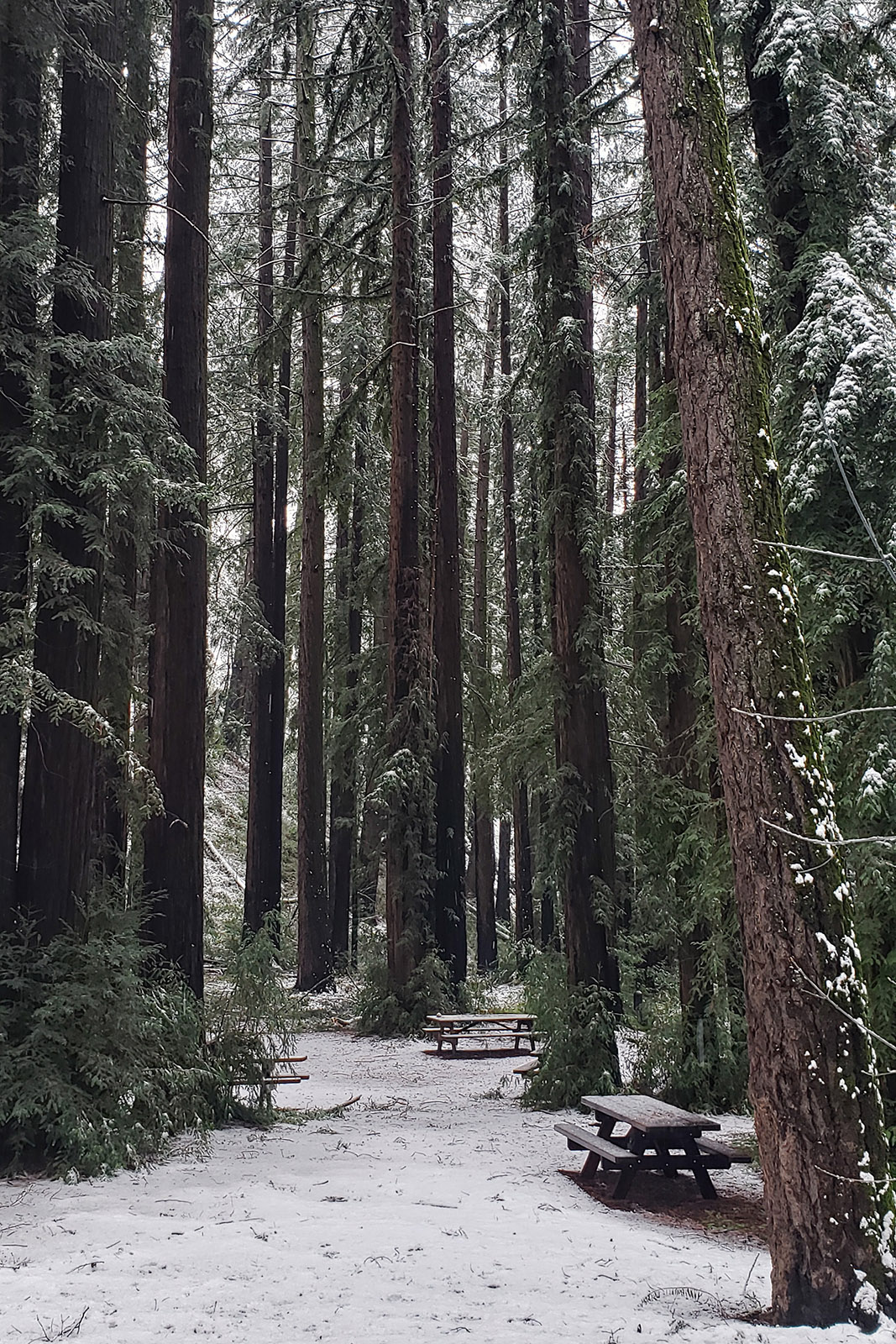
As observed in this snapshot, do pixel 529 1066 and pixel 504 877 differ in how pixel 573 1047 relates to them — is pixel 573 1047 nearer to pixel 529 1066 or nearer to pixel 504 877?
pixel 529 1066

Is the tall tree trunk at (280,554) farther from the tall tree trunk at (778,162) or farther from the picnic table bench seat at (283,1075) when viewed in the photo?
the tall tree trunk at (778,162)

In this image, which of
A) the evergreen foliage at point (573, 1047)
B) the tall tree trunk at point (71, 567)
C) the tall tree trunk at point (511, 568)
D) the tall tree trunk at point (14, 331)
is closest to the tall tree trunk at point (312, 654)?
the tall tree trunk at point (511, 568)

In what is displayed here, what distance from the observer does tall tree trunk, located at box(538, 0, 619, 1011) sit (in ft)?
32.7

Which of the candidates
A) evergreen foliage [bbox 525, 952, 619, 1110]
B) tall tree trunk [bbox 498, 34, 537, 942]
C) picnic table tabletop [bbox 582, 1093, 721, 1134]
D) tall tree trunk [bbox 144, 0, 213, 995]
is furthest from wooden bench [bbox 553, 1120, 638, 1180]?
tall tree trunk [bbox 498, 34, 537, 942]

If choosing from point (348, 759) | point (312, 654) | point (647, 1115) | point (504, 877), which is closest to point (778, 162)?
point (647, 1115)

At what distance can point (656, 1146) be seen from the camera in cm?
666

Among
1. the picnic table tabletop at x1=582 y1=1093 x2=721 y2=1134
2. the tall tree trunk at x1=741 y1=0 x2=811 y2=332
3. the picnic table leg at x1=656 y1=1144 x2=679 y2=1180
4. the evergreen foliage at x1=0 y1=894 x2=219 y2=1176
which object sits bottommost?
the picnic table leg at x1=656 y1=1144 x2=679 y2=1180

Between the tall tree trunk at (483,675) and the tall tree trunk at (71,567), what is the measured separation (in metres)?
10.9

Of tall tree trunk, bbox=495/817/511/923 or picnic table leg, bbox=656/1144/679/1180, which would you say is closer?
picnic table leg, bbox=656/1144/679/1180

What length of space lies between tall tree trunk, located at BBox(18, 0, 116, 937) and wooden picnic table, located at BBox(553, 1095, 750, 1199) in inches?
155

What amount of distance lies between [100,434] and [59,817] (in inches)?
106

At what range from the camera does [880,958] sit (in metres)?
6.20

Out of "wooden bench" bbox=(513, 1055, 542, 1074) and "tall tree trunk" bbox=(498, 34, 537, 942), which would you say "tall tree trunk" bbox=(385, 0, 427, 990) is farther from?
"tall tree trunk" bbox=(498, 34, 537, 942)

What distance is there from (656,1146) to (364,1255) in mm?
2299
